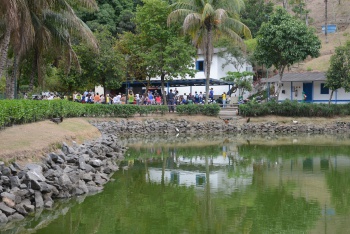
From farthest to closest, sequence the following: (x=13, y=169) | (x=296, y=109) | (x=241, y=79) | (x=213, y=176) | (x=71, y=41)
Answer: (x=241, y=79), (x=71, y=41), (x=296, y=109), (x=213, y=176), (x=13, y=169)

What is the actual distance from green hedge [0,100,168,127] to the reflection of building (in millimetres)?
5672

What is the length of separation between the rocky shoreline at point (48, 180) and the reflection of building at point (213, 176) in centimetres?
222

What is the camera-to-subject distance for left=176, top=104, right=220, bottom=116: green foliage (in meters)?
36.5

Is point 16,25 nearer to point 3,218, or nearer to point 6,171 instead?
point 6,171

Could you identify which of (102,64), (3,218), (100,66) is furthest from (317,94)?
(3,218)

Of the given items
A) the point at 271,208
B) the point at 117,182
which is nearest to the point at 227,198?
the point at 271,208

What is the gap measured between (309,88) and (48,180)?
117 feet

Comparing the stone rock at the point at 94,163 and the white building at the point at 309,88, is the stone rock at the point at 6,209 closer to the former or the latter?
the stone rock at the point at 94,163

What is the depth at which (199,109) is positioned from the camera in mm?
36594

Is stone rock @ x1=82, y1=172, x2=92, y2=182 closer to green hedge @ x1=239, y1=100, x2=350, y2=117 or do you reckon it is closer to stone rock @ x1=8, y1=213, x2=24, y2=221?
stone rock @ x1=8, y1=213, x2=24, y2=221

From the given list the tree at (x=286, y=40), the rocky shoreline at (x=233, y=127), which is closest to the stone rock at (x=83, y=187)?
the rocky shoreline at (x=233, y=127)

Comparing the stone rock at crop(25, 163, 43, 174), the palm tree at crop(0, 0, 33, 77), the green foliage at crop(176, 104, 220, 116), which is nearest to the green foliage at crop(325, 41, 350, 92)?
the green foliage at crop(176, 104, 220, 116)

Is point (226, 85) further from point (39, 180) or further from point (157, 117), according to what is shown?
point (39, 180)

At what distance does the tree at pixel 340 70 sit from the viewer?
3534 centimetres
